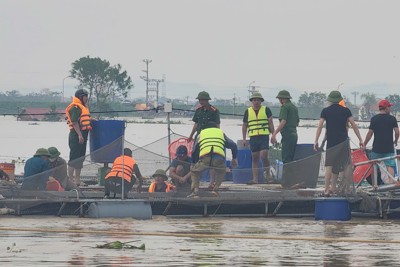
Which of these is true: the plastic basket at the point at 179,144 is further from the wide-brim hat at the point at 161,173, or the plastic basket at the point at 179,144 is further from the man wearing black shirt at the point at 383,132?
the man wearing black shirt at the point at 383,132

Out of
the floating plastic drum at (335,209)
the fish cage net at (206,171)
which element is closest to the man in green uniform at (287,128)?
the fish cage net at (206,171)

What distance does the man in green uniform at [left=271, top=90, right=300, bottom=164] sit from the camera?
81.1ft

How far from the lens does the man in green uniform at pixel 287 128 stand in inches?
973

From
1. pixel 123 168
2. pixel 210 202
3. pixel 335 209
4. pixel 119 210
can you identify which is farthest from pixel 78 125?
pixel 335 209

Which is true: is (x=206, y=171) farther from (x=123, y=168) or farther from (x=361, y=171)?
(x=361, y=171)

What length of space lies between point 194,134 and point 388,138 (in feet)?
12.3

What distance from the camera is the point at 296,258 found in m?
15.9

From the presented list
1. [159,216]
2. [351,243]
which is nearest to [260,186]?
[159,216]

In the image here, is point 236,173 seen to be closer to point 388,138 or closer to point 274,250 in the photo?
point 388,138

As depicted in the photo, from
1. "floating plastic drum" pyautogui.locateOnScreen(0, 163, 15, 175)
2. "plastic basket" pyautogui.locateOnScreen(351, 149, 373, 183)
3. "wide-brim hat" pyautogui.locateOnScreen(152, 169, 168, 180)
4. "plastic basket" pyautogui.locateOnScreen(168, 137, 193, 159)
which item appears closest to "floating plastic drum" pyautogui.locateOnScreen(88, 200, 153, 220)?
"wide-brim hat" pyautogui.locateOnScreen(152, 169, 168, 180)

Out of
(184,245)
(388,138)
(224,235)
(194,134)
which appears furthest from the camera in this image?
(194,134)

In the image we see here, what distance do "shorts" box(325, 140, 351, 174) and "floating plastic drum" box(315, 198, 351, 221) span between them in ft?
2.18

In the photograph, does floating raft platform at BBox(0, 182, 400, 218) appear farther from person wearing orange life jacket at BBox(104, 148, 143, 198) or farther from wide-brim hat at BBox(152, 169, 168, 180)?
wide-brim hat at BBox(152, 169, 168, 180)

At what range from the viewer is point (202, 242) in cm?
1778
